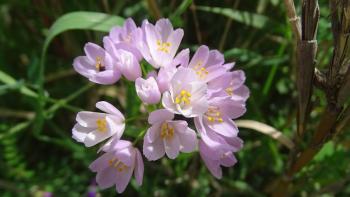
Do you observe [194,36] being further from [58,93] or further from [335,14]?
[335,14]

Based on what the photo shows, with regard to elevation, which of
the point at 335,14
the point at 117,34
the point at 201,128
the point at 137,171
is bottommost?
the point at 137,171

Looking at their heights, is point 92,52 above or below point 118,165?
above

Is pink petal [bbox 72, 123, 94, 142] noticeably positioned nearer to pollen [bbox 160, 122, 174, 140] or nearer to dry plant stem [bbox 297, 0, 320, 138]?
pollen [bbox 160, 122, 174, 140]

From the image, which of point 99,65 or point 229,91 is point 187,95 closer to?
point 229,91

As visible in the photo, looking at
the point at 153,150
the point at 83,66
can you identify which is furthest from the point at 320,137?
the point at 83,66

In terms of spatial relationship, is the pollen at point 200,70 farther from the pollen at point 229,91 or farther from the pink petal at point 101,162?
the pink petal at point 101,162

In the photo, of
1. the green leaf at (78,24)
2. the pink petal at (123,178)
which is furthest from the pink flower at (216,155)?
the green leaf at (78,24)

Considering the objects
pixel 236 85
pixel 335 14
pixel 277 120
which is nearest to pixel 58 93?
pixel 277 120
